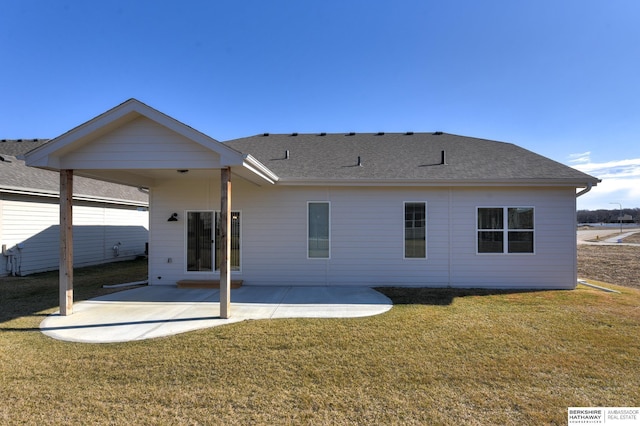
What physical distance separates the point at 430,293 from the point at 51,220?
1363cm

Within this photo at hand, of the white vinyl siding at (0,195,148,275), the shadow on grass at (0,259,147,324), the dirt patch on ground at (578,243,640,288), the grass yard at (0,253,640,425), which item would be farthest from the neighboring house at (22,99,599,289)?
the white vinyl siding at (0,195,148,275)

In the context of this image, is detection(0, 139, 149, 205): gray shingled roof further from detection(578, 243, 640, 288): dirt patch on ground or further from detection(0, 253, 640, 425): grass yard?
detection(578, 243, 640, 288): dirt patch on ground

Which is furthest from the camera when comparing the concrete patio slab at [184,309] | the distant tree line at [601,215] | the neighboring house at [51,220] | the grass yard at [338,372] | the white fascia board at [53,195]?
the distant tree line at [601,215]

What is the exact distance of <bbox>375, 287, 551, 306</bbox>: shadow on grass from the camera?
6875mm

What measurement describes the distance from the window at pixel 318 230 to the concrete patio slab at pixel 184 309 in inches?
39.8

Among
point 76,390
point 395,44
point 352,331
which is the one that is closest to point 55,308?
point 76,390

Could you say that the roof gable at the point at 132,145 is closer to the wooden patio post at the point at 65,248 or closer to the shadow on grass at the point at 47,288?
the wooden patio post at the point at 65,248

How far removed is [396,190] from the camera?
8.59 metres

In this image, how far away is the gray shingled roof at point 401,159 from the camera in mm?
8281

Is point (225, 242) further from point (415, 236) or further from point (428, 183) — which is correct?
point (428, 183)

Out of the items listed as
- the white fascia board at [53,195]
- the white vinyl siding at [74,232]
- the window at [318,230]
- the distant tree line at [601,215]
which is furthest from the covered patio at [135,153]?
the distant tree line at [601,215]

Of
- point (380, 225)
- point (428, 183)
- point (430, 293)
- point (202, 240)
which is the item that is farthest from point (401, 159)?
point (202, 240)

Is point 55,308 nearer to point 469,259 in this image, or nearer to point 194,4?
point 194,4

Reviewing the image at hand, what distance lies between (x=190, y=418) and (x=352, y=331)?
9.11 ft
